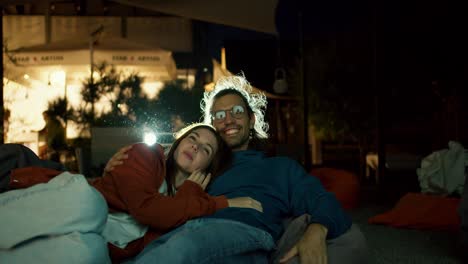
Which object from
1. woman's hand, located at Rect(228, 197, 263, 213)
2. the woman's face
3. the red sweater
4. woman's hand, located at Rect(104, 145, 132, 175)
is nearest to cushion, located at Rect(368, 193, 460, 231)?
the woman's face

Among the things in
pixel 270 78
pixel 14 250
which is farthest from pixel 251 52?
pixel 14 250

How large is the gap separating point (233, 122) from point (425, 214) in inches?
113

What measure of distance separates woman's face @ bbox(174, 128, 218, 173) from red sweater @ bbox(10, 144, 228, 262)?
1.11ft

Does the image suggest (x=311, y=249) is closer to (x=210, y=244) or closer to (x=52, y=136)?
(x=210, y=244)

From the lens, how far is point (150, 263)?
1.93 m

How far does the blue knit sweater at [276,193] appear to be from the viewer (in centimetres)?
248

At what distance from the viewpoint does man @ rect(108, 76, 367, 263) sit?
6.68 feet

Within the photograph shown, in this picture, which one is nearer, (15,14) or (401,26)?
(15,14)

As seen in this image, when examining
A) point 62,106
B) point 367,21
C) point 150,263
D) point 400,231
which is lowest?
point 400,231

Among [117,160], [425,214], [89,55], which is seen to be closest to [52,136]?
[89,55]

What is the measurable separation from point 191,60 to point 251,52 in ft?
23.4

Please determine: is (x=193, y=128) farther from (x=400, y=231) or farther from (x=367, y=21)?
(x=367, y=21)

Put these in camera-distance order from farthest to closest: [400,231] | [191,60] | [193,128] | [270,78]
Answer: [270,78] → [191,60] → [400,231] → [193,128]

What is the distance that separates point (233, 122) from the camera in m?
3.38
